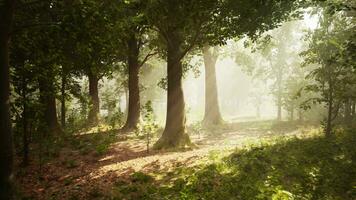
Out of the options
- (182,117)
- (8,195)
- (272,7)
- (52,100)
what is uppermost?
(272,7)

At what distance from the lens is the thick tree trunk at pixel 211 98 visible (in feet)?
105

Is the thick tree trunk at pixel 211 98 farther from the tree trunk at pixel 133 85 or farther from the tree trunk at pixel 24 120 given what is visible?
the tree trunk at pixel 24 120

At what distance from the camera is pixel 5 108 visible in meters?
8.49

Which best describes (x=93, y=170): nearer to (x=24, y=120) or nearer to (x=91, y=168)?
(x=91, y=168)

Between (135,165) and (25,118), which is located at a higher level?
(25,118)

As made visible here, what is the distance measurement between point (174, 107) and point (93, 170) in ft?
18.9

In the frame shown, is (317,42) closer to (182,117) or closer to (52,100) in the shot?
(182,117)

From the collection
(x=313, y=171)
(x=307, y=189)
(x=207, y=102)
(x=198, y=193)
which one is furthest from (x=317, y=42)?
(x=207, y=102)

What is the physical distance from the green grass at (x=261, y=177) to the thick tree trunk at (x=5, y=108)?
3005 mm

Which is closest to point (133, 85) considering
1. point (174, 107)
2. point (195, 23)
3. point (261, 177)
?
point (174, 107)

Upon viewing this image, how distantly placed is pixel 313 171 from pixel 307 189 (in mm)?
1418

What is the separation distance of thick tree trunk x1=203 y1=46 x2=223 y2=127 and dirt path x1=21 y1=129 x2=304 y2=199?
54.7ft

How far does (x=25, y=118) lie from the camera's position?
39.0 ft

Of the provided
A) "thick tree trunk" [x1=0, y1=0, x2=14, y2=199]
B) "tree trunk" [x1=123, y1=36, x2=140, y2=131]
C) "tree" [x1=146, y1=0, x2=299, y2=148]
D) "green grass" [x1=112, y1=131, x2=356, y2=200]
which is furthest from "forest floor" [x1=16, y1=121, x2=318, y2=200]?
"tree trunk" [x1=123, y1=36, x2=140, y2=131]
